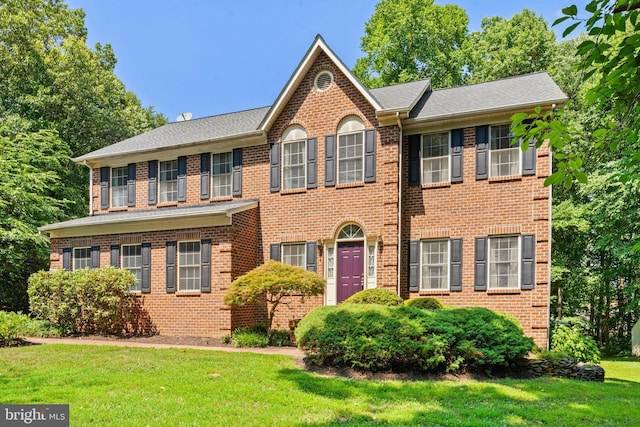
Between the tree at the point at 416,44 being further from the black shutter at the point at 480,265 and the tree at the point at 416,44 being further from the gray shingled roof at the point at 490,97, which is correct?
the black shutter at the point at 480,265

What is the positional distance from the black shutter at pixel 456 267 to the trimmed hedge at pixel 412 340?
11.5ft

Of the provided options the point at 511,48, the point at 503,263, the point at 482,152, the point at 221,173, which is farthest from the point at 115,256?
the point at 511,48

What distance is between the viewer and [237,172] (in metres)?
16.8

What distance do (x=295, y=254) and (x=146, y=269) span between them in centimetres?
482

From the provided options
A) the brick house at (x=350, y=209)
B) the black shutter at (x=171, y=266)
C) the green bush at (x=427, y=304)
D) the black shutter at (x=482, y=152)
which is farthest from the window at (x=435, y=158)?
the black shutter at (x=171, y=266)

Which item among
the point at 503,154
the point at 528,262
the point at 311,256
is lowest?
Answer: the point at 311,256

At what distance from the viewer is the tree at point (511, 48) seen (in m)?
24.7

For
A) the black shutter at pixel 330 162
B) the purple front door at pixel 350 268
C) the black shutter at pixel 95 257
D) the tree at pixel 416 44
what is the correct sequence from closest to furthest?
the purple front door at pixel 350 268 → the black shutter at pixel 330 162 → the black shutter at pixel 95 257 → the tree at pixel 416 44

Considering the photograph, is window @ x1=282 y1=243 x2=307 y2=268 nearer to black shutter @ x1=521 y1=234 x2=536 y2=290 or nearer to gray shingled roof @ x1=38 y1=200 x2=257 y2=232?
gray shingled roof @ x1=38 y1=200 x2=257 y2=232

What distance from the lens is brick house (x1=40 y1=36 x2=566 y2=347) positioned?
530 inches

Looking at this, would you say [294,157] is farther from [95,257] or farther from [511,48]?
[511,48]

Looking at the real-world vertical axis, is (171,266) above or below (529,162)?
below

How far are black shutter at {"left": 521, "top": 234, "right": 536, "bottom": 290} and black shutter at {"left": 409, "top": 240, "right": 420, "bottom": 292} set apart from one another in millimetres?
2821

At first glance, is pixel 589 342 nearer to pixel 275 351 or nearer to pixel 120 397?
pixel 275 351
